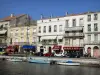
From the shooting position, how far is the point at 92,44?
7338 cm

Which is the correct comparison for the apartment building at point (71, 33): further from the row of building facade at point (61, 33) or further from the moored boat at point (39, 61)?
the moored boat at point (39, 61)

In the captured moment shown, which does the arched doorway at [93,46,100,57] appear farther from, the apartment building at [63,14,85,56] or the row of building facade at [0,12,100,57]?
the apartment building at [63,14,85,56]

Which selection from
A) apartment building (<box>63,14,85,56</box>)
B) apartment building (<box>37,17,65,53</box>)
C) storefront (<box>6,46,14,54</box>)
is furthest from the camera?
storefront (<box>6,46,14,54</box>)

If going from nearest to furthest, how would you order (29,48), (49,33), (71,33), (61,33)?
(71,33) < (61,33) < (49,33) < (29,48)

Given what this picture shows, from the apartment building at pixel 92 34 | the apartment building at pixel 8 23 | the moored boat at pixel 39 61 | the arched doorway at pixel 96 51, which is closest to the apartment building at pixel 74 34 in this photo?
the apartment building at pixel 92 34

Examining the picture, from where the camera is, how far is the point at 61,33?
80.6m

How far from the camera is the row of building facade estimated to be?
7394cm

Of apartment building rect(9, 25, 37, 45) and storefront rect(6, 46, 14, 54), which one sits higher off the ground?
apartment building rect(9, 25, 37, 45)

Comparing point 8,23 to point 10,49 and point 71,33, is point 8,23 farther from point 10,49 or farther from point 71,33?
point 71,33

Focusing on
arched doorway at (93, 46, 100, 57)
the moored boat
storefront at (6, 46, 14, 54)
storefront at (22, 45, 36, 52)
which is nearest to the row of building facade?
arched doorway at (93, 46, 100, 57)

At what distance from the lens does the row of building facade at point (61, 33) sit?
Answer: 73.9 m

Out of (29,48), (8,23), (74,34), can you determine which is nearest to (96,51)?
(74,34)

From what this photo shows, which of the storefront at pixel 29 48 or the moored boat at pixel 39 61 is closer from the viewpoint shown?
the moored boat at pixel 39 61

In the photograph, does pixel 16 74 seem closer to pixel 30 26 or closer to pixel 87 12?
pixel 87 12
